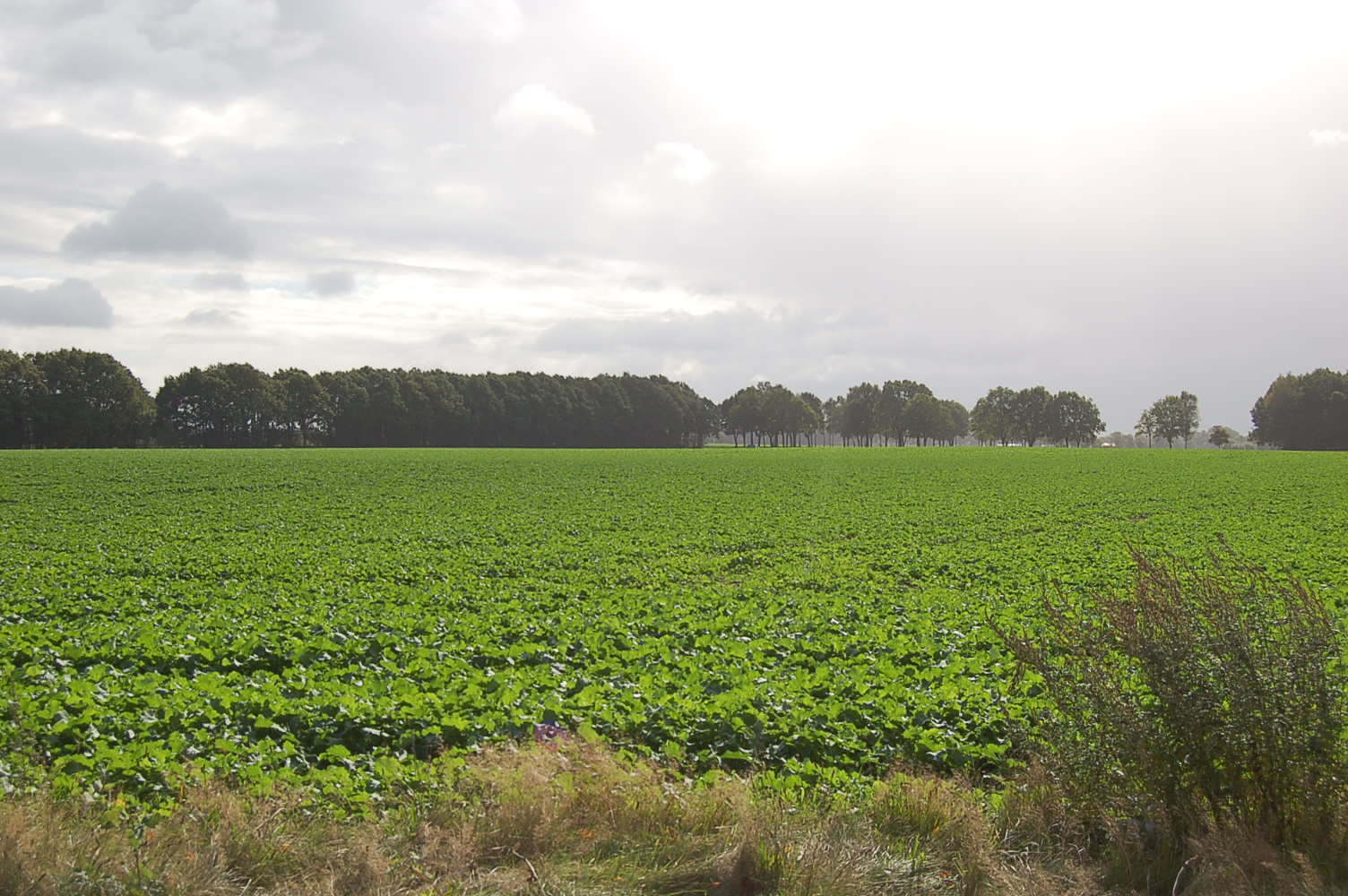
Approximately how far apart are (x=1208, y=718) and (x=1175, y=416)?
673 feet

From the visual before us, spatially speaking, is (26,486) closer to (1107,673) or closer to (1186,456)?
(1107,673)

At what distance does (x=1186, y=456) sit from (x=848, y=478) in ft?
166

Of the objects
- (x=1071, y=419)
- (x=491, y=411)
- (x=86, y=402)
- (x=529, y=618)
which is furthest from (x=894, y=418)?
(x=529, y=618)

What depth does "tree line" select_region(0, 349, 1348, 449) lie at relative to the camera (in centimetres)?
10257

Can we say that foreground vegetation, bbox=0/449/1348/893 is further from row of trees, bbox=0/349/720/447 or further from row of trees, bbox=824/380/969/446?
row of trees, bbox=824/380/969/446

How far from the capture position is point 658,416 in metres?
163

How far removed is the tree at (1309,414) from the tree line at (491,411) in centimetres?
20

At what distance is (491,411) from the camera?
14188 centimetres

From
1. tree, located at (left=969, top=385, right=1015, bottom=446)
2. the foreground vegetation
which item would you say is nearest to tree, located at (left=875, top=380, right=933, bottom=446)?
tree, located at (left=969, top=385, right=1015, bottom=446)

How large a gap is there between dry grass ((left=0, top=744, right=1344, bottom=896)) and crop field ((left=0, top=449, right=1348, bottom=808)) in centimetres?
112

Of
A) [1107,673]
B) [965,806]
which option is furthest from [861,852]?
[1107,673]

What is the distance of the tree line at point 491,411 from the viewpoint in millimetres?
102569

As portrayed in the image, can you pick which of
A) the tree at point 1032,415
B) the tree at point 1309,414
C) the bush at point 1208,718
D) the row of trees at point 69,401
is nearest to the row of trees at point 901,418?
the tree at point 1032,415

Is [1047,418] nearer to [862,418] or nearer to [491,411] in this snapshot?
[862,418]
